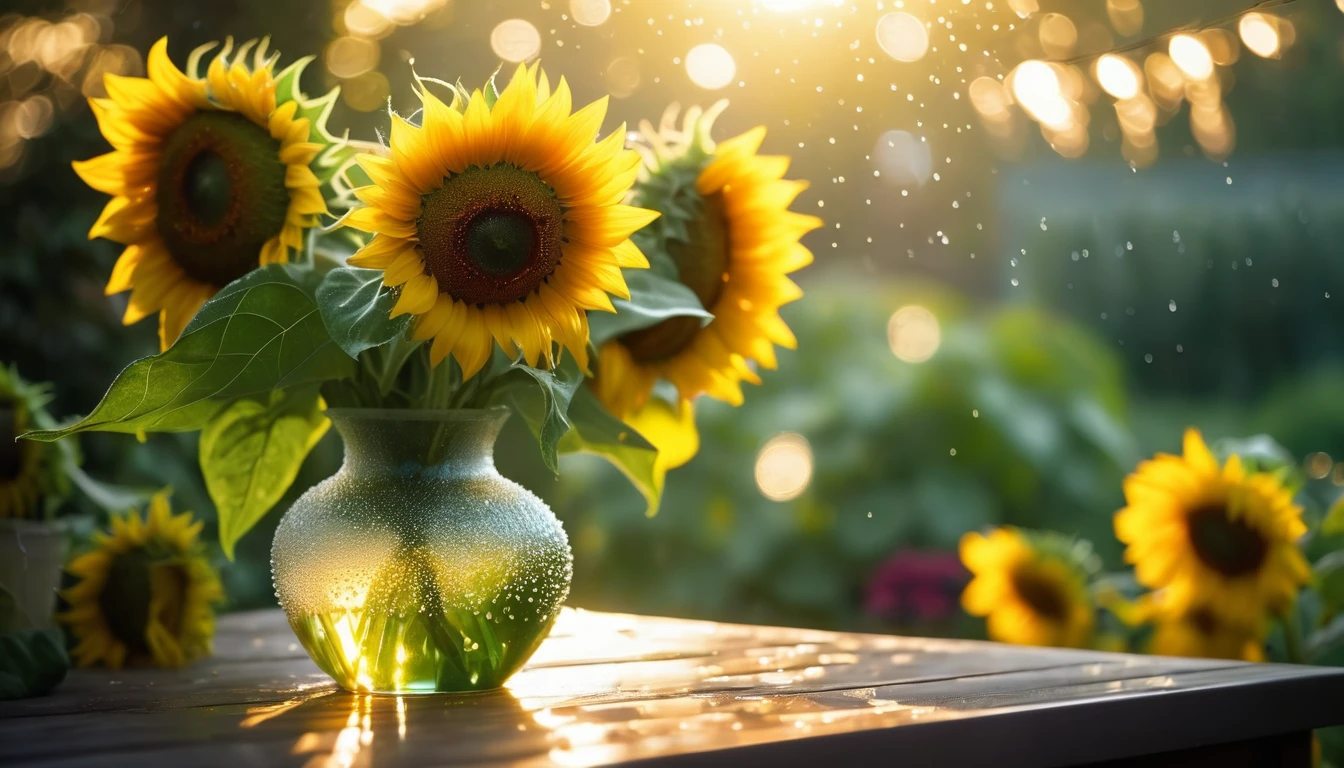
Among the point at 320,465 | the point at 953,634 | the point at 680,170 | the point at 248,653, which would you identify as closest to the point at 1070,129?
the point at 953,634

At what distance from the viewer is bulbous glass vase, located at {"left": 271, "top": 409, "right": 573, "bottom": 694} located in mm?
527

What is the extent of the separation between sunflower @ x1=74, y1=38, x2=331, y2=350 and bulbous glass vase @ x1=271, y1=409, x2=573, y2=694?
0.10 metres

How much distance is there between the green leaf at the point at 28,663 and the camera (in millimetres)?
540

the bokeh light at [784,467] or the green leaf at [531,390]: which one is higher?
the bokeh light at [784,467]

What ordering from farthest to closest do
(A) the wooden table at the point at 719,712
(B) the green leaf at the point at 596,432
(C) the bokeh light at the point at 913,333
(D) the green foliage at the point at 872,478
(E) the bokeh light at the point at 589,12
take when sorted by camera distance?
(C) the bokeh light at the point at 913,333 < (D) the green foliage at the point at 872,478 < (E) the bokeh light at the point at 589,12 < (B) the green leaf at the point at 596,432 < (A) the wooden table at the point at 719,712

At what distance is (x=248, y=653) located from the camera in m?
0.72

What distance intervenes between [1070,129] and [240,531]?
1.46 meters

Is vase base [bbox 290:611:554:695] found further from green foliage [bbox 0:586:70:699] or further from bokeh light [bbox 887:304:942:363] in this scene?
bokeh light [bbox 887:304:942:363]

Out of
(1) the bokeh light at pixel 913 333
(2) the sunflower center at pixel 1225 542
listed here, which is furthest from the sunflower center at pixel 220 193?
(1) the bokeh light at pixel 913 333

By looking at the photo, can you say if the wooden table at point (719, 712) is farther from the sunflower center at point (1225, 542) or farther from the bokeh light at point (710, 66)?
the bokeh light at point (710, 66)

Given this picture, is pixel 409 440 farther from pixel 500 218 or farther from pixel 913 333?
pixel 913 333

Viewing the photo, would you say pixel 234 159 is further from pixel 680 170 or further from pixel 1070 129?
pixel 1070 129

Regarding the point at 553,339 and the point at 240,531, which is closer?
the point at 553,339

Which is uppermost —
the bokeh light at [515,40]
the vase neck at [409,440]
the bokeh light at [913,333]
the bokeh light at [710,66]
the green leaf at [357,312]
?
the bokeh light at [710,66]
